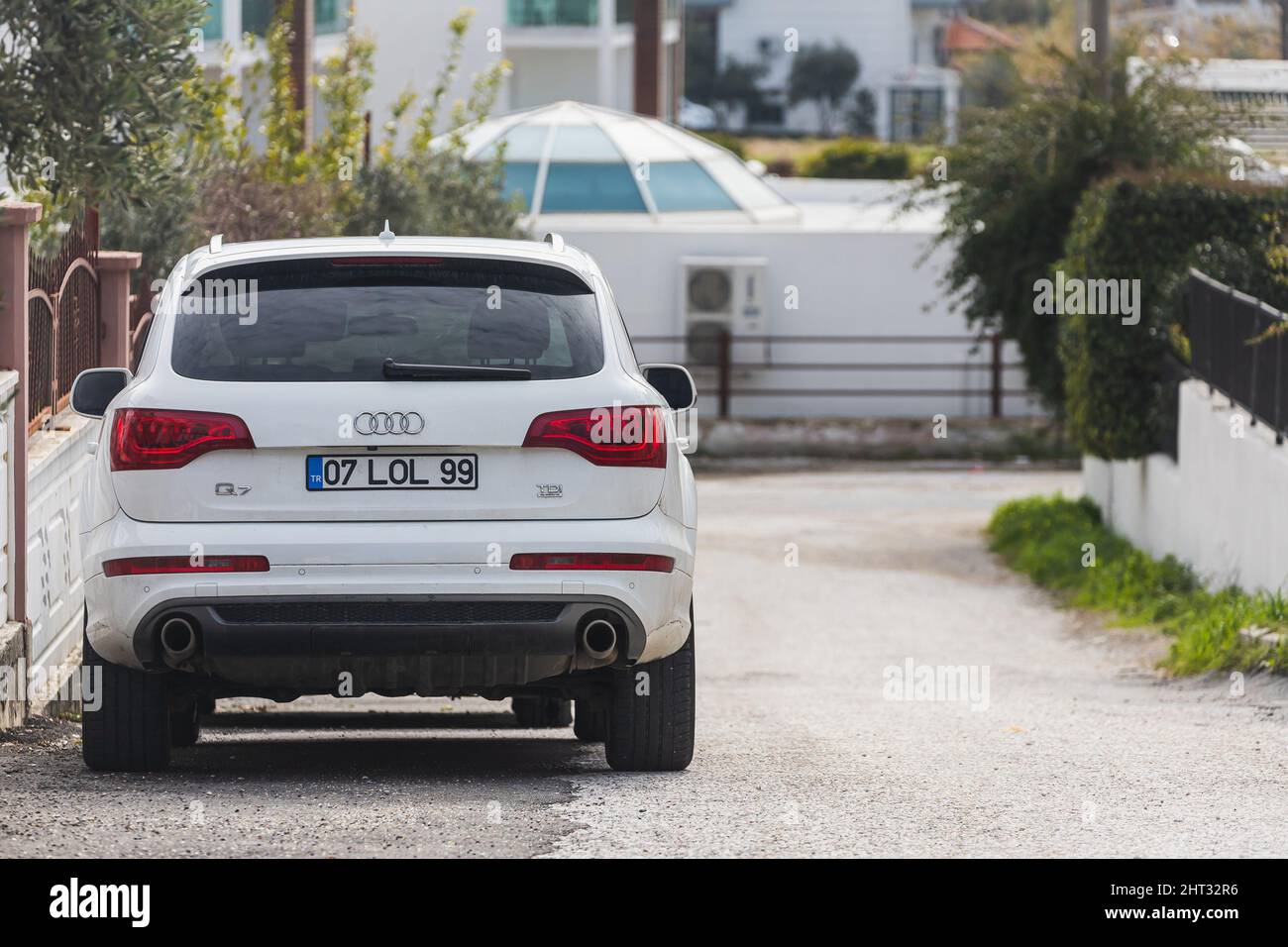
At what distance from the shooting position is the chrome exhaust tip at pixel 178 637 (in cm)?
628

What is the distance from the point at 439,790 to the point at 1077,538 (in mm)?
12591

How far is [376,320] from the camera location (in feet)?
21.4

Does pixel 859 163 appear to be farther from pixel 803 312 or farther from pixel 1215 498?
pixel 1215 498

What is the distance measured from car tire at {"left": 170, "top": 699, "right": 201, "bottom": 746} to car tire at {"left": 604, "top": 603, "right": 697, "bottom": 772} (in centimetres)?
163

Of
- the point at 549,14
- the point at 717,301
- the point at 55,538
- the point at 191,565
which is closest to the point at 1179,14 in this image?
the point at 549,14

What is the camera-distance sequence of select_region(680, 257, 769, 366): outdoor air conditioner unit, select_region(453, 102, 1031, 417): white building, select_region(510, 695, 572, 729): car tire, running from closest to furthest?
select_region(510, 695, 572, 729): car tire, select_region(680, 257, 769, 366): outdoor air conditioner unit, select_region(453, 102, 1031, 417): white building

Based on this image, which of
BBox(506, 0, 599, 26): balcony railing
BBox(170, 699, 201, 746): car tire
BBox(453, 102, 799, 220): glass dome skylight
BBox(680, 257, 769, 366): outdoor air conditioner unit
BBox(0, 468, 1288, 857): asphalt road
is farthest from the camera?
BBox(506, 0, 599, 26): balcony railing

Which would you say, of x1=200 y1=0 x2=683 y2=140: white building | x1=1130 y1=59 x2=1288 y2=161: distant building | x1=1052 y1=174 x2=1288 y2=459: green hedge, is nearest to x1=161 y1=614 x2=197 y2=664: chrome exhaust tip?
x1=1052 y1=174 x2=1288 y2=459: green hedge

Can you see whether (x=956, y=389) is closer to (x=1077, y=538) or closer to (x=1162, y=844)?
(x=1077, y=538)

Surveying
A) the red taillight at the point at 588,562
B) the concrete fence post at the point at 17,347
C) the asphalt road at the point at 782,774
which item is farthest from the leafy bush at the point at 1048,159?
the red taillight at the point at 588,562

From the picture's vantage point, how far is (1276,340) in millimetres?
12422

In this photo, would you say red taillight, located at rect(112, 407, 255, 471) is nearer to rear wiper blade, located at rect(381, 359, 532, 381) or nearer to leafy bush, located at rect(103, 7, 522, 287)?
rear wiper blade, located at rect(381, 359, 532, 381)

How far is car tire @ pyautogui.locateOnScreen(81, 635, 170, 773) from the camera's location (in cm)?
680

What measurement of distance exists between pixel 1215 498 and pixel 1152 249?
302 cm
